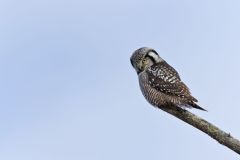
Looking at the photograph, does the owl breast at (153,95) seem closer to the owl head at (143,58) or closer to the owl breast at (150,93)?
the owl breast at (150,93)

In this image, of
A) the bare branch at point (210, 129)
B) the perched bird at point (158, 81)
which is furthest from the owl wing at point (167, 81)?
the bare branch at point (210, 129)

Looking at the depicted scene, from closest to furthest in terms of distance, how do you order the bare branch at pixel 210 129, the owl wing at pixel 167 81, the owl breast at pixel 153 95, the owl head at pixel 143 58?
1. the bare branch at pixel 210 129
2. the owl breast at pixel 153 95
3. the owl wing at pixel 167 81
4. the owl head at pixel 143 58

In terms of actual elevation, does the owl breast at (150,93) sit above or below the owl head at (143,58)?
below

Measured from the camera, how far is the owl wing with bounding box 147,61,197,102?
6211 mm

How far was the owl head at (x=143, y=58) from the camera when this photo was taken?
6773 mm

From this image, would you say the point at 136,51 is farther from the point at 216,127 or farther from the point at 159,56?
the point at 216,127

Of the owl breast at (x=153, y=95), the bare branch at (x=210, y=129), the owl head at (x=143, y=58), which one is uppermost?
the owl head at (x=143, y=58)

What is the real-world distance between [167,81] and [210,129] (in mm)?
2078

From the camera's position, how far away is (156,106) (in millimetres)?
5871

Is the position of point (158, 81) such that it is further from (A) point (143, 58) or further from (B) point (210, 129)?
(B) point (210, 129)

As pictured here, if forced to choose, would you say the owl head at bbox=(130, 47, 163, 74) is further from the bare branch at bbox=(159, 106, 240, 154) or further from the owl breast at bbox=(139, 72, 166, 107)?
the bare branch at bbox=(159, 106, 240, 154)

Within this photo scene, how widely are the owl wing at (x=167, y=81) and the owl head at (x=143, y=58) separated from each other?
79 millimetres

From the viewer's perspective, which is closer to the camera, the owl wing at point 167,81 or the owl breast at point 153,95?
the owl breast at point 153,95

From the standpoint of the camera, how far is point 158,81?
663 centimetres
